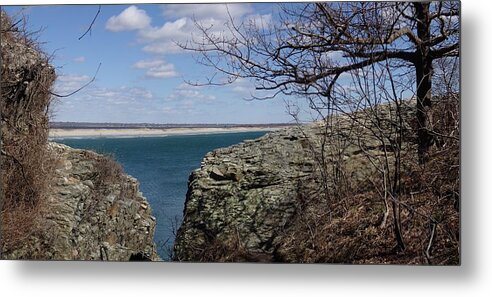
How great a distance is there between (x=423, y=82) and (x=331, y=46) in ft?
1.74

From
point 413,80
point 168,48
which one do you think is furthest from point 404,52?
point 168,48

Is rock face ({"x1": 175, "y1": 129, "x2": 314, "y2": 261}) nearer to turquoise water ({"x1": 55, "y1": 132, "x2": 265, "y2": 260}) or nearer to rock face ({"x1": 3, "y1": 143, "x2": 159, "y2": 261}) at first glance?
turquoise water ({"x1": 55, "y1": 132, "x2": 265, "y2": 260})

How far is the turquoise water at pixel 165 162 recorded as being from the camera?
14.0 ft

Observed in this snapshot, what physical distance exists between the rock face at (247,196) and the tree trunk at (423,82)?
2.03 feet

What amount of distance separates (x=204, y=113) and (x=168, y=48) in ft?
1.34

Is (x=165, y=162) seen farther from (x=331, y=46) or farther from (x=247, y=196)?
(x=331, y=46)

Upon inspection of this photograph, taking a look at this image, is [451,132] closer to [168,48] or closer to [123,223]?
[168,48]

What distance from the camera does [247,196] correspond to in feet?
14.3

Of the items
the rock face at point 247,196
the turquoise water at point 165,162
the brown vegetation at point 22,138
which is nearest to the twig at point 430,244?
the rock face at point 247,196

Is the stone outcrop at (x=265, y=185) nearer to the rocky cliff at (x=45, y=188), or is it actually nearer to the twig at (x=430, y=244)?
the rocky cliff at (x=45, y=188)

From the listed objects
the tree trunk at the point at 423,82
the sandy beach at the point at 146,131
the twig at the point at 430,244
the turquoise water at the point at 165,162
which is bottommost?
the twig at the point at 430,244

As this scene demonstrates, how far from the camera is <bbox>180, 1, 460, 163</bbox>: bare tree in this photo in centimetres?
417

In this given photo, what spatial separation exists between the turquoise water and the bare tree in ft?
1.13

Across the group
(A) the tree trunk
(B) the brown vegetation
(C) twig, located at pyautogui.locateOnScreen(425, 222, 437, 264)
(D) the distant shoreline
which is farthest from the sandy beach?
(C) twig, located at pyautogui.locateOnScreen(425, 222, 437, 264)
